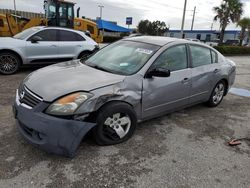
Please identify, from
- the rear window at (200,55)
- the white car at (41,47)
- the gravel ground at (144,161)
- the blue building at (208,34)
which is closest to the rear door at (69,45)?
the white car at (41,47)

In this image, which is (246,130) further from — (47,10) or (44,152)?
(47,10)

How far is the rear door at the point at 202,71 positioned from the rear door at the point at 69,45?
15.3ft

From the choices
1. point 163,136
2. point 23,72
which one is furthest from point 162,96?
point 23,72

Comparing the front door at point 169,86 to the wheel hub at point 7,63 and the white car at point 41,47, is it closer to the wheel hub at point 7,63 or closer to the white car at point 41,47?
the white car at point 41,47

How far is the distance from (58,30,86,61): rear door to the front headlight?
5299 millimetres

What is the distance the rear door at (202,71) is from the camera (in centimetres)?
434

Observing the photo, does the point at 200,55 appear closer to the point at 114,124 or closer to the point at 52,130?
the point at 114,124

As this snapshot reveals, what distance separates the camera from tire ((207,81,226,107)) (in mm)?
5082

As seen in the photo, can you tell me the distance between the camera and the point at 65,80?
3062mm

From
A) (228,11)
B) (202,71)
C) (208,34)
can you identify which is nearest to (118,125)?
(202,71)

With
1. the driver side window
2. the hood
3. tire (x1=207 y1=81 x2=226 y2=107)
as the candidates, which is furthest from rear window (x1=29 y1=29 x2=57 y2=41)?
tire (x1=207 y1=81 x2=226 y2=107)

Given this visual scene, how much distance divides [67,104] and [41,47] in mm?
5176

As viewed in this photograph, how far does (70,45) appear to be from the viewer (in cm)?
784

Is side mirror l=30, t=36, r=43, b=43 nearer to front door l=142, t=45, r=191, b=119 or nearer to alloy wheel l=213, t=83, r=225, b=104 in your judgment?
front door l=142, t=45, r=191, b=119
